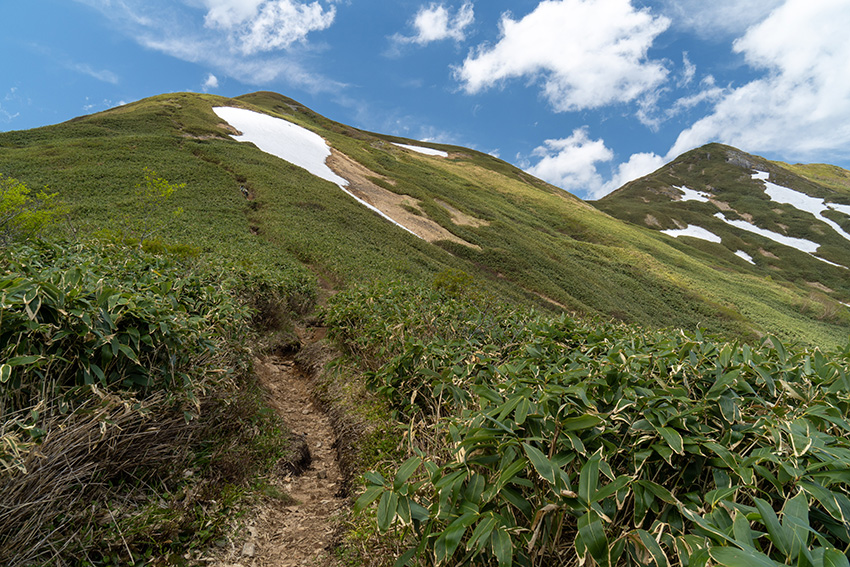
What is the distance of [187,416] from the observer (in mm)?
3369

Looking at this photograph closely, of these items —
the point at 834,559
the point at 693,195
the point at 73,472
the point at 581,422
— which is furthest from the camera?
the point at 693,195

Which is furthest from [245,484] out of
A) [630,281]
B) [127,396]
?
[630,281]

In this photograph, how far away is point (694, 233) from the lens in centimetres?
7075

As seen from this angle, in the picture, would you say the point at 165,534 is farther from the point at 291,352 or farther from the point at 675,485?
the point at 291,352

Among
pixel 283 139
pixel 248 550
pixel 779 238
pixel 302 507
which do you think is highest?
pixel 283 139

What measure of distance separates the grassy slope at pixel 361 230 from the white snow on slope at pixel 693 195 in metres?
47.4

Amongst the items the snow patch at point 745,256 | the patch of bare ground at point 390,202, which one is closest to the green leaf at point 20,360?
the patch of bare ground at point 390,202

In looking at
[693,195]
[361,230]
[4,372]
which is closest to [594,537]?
[4,372]

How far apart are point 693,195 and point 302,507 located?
115 meters

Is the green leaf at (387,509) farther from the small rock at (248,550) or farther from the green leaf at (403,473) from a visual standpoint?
the small rock at (248,550)

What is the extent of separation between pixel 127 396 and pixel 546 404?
3.12m

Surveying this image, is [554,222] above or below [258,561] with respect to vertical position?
above

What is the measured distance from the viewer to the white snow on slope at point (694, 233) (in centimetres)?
6888

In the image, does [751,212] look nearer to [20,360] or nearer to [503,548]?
[503,548]
